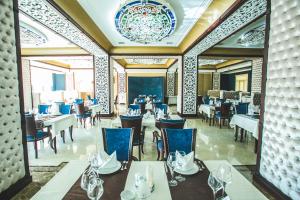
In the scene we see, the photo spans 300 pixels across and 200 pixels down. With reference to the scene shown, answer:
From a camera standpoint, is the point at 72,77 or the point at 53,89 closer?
the point at 53,89

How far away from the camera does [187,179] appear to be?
1230 mm

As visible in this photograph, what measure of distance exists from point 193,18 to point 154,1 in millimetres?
1271

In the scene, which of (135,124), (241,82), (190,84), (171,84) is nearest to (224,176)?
(135,124)

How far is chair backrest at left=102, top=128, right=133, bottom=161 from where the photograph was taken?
6.63ft

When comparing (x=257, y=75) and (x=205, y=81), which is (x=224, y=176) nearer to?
(x=257, y=75)

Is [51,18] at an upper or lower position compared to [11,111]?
upper

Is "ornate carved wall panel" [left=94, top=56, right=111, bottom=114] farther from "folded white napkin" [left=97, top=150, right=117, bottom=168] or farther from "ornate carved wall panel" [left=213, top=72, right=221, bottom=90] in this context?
"ornate carved wall panel" [left=213, top=72, right=221, bottom=90]

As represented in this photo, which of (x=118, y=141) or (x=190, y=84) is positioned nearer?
(x=118, y=141)

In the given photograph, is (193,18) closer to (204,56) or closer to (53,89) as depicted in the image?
(204,56)

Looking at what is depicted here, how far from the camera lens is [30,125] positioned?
10.3 feet

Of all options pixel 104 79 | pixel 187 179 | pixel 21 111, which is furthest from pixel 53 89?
pixel 187 179

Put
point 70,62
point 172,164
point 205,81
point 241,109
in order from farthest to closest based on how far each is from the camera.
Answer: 1. point 205,81
2. point 70,62
3. point 241,109
4. point 172,164

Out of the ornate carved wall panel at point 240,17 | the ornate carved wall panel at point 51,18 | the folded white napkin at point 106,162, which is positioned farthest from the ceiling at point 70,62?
the folded white napkin at point 106,162

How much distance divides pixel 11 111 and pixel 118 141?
1.33 meters
